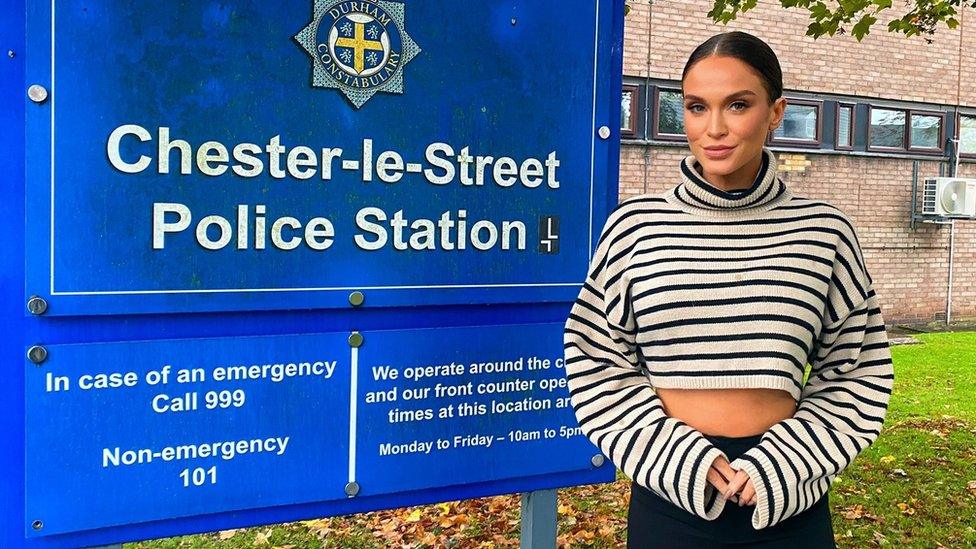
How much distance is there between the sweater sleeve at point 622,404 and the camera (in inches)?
58.2

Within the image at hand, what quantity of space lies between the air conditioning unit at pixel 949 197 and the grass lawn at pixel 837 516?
5143 mm

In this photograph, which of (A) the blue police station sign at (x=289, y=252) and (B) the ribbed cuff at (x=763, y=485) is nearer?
(B) the ribbed cuff at (x=763, y=485)

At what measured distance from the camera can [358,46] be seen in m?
2.15

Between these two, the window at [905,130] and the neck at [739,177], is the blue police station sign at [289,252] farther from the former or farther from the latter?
the window at [905,130]

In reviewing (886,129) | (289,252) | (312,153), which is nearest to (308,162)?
(312,153)

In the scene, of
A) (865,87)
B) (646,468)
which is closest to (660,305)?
(646,468)

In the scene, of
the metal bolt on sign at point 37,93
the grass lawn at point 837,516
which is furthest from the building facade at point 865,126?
the metal bolt on sign at point 37,93

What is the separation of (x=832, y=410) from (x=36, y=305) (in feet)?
5.76

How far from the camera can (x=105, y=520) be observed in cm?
196

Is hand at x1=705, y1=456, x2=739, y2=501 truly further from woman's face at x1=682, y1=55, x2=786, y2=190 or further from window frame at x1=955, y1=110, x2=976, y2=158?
window frame at x1=955, y1=110, x2=976, y2=158

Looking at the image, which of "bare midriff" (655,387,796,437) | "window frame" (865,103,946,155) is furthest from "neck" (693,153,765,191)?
"window frame" (865,103,946,155)

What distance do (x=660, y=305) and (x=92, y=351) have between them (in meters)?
1.33

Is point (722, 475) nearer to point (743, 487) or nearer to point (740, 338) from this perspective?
point (743, 487)

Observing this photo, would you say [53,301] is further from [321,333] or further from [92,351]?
[321,333]
